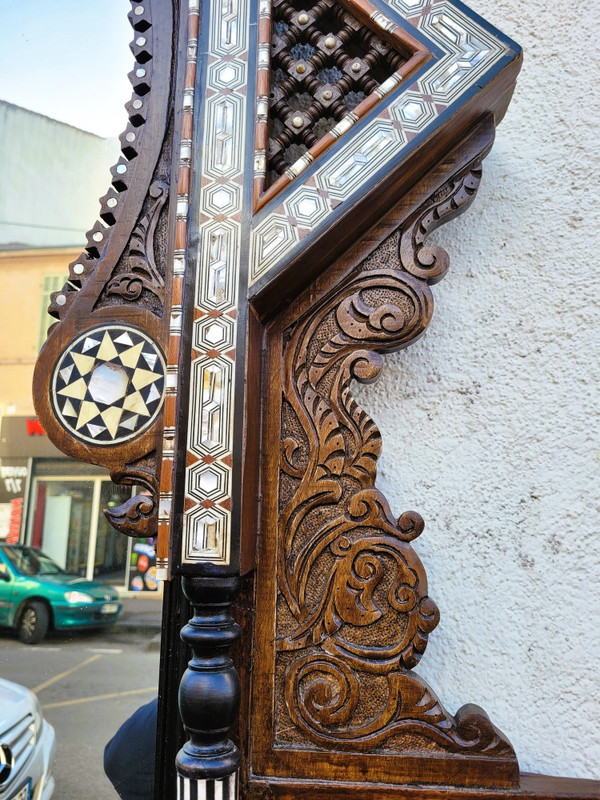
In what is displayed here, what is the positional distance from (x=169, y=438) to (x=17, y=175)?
67.2 inches

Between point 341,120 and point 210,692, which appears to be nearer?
point 210,692

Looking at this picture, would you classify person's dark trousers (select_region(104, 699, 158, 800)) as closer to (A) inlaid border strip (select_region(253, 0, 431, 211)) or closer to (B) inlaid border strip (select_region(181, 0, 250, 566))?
(B) inlaid border strip (select_region(181, 0, 250, 566))

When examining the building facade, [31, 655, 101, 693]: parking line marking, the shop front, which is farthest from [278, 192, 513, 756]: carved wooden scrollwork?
[31, 655, 101, 693]: parking line marking

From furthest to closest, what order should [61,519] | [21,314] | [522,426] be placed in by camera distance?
[21,314] < [61,519] < [522,426]

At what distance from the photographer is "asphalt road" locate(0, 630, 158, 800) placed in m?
1.19

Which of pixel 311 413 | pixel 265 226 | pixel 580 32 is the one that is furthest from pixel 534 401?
pixel 580 32

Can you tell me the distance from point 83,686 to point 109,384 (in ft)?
5.35

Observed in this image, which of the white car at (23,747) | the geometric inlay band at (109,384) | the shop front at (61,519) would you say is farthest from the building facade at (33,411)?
the geometric inlay band at (109,384)

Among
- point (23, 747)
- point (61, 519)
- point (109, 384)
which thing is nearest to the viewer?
point (109, 384)

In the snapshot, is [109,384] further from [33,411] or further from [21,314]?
[21,314]

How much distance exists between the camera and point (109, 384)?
635 millimetres

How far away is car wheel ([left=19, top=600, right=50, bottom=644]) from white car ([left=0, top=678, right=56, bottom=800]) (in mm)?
388

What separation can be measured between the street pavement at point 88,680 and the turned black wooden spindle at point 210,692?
2.46 ft

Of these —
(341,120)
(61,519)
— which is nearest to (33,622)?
(61,519)
